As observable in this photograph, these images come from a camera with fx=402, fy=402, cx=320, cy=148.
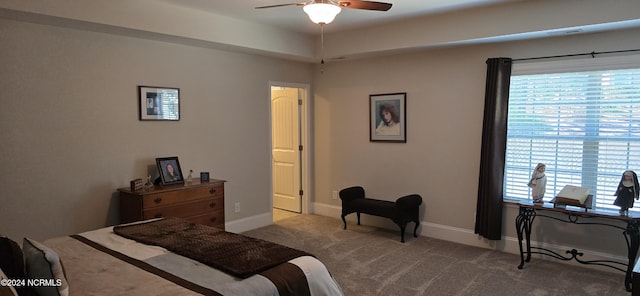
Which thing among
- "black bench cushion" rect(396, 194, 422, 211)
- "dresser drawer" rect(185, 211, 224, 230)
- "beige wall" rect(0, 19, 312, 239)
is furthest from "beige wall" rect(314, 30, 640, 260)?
"dresser drawer" rect(185, 211, 224, 230)

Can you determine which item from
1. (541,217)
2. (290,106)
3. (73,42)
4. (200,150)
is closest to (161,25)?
(73,42)

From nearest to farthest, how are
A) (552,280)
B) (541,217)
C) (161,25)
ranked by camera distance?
(552,280) → (161,25) → (541,217)

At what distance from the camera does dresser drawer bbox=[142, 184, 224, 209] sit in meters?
3.74

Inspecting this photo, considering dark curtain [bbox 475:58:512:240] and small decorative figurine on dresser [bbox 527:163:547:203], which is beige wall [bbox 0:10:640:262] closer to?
dark curtain [bbox 475:58:512:240]

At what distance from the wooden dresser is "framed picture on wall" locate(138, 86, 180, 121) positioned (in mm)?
772

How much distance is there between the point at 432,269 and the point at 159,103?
128 inches

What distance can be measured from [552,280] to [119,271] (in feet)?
11.5

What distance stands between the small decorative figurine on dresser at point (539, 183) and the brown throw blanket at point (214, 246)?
269cm

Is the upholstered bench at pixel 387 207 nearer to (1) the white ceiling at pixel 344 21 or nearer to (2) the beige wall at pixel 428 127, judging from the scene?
(2) the beige wall at pixel 428 127

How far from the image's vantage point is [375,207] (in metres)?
4.91

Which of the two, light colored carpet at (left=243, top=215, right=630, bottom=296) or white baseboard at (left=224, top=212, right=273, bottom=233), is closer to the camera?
light colored carpet at (left=243, top=215, right=630, bottom=296)

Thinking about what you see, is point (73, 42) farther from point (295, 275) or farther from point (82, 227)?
point (295, 275)

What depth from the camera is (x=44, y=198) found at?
11.5ft

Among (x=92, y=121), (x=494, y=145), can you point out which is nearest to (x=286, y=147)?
(x=92, y=121)
